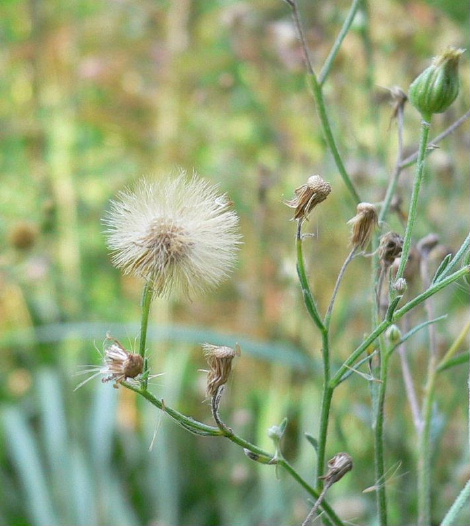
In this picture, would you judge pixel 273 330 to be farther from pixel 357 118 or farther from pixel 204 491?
pixel 357 118

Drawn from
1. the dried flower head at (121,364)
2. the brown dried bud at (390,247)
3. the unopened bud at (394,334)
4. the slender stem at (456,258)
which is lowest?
the unopened bud at (394,334)

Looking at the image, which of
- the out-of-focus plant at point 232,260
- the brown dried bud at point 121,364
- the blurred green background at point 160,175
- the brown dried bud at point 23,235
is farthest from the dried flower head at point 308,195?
the brown dried bud at point 23,235

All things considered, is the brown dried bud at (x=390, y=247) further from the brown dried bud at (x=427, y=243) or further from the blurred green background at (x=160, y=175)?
the blurred green background at (x=160, y=175)

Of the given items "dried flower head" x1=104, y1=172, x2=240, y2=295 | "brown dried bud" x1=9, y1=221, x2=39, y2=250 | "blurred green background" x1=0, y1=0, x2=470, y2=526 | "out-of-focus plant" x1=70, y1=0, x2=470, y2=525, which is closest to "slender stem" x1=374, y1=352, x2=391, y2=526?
"out-of-focus plant" x1=70, y1=0, x2=470, y2=525

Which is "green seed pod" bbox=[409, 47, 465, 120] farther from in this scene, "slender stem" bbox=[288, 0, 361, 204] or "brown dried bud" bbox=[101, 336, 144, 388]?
"brown dried bud" bbox=[101, 336, 144, 388]

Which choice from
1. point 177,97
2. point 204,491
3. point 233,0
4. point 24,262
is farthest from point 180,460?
point 233,0

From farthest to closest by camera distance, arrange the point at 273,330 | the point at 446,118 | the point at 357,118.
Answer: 1. the point at 273,330
2. the point at 357,118
3. the point at 446,118

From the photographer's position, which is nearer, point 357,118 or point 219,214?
Answer: point 219,214

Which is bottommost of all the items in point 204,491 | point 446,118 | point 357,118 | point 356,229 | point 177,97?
point 204,491
